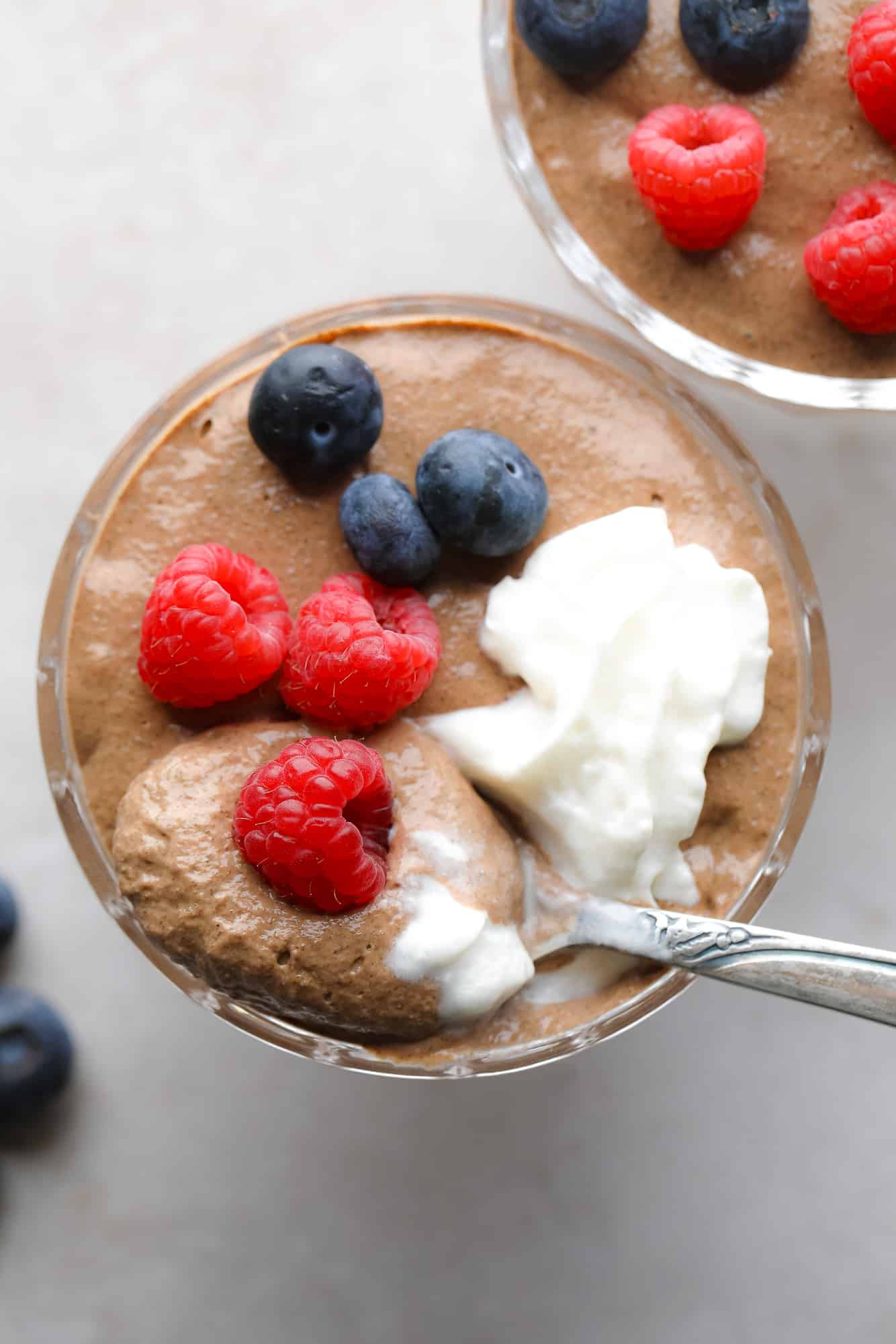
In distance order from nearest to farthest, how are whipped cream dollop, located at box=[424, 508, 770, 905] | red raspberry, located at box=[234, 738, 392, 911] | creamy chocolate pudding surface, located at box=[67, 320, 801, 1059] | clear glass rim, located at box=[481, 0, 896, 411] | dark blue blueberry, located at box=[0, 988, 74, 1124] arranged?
red raspberry, located at box=[234, 738, 392, 911] → whipped cream dollop, located at box=[424, 508, 770, 905] → creamy chocolate pudding surface, located at box=[67, 320, 801, 1059] → clear glass rim, located at box=[481, 0, 896, 411] → dark blue blueberry, located at box=[0, 988, 74, 1124]

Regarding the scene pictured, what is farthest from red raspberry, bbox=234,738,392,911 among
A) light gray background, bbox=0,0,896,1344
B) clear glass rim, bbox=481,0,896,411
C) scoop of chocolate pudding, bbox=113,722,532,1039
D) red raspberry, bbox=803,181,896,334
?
red raspberry, bbox=803,181,896,334

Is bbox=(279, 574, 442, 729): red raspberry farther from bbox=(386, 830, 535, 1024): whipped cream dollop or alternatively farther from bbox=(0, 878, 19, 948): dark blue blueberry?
bbox=(0, 878, 19, 948): dark blue blueberry

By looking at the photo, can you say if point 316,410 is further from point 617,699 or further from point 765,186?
point 765,186

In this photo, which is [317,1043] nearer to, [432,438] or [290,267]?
[432,438]

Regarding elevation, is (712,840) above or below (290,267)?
below

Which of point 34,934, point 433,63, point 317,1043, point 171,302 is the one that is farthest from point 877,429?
point 34,934

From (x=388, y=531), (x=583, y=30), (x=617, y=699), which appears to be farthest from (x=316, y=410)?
(x=583, y=30)

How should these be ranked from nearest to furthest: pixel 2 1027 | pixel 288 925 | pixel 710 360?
pixel 288 925
pixel 710 360
pixel 2 1027

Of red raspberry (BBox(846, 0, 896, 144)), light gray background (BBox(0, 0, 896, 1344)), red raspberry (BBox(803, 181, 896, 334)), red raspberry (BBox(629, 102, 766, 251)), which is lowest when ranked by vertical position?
light gray background (BBox(0, 0, 896, 1344))

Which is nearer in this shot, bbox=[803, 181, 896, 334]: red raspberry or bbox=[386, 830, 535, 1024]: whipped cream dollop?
bbox=[386, 830, 535, 1024]: whipped cream dollop
